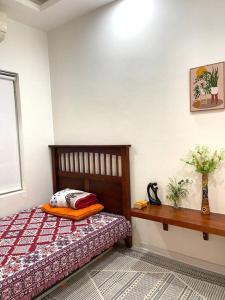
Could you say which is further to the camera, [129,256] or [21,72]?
[21,72]

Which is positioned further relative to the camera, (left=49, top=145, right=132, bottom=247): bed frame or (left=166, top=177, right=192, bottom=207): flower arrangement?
(left=49, top=145, right=132, bottom=247): bed frame

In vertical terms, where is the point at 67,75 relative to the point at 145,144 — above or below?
above

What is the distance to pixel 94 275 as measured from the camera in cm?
215

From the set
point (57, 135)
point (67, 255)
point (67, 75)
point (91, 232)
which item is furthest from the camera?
point (57, 135)

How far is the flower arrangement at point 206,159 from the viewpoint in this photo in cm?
200

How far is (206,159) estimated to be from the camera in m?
2.04

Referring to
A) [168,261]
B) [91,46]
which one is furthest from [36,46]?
[168,261]

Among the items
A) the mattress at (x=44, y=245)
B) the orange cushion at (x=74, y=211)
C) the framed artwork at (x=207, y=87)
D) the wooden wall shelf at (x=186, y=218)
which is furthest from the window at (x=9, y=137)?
the framed artwork at (x=207, y=87)

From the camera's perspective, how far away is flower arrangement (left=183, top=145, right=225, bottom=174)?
200 centimetres

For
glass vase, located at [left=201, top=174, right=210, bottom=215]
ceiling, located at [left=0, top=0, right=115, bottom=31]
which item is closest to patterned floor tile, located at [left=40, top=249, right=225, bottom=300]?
glass vase, located at [left=201, top=174, right=210, bottom=215]

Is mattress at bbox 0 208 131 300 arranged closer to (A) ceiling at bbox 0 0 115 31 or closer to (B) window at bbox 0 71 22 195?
(B) window at bbox 0 71 22 195

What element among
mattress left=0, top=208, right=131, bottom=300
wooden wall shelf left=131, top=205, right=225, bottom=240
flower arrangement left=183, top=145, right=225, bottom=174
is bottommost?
mattress left=0, top=208, right=131, bottom=300

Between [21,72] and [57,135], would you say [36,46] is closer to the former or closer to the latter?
[21,72]

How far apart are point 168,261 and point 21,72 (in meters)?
2.62
